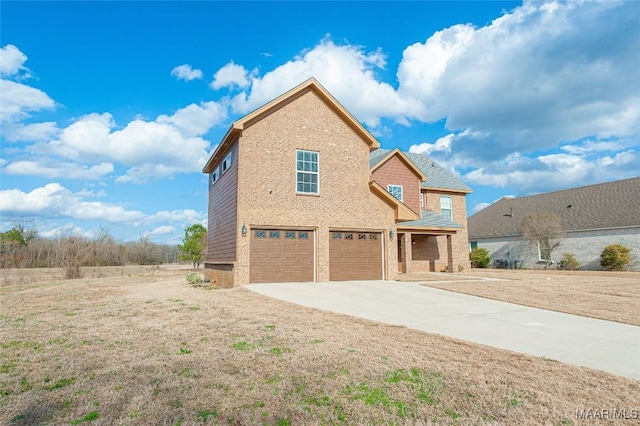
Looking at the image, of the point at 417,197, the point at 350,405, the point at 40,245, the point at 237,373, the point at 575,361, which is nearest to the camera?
the point at 350,405

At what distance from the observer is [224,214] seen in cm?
1834

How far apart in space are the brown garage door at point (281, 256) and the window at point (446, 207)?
1351cm

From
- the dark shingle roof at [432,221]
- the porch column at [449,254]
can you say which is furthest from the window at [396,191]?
the porch column at [449,254]

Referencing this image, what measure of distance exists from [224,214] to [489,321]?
12737 mm

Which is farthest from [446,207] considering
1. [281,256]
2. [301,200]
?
[281,256]

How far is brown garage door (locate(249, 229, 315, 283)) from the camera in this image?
1573cm

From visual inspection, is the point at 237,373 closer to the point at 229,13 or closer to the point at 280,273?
the point at 280,273

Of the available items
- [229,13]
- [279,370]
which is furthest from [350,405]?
[229,13]

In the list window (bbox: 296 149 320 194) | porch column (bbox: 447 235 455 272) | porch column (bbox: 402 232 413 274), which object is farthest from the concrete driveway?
porch column (bbox: 447 235 455 272)

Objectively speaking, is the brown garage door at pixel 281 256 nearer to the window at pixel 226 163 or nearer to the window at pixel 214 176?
the window at pixel 226 163

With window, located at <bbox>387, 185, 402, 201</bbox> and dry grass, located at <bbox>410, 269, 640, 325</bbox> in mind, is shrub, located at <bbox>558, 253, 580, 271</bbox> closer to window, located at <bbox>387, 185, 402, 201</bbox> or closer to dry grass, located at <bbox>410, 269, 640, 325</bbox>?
window, located at <bbox>387, 185, 402, 201</bbox>

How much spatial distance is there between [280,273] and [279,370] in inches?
433

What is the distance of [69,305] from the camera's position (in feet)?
38.0

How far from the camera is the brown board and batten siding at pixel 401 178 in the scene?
2369cm
